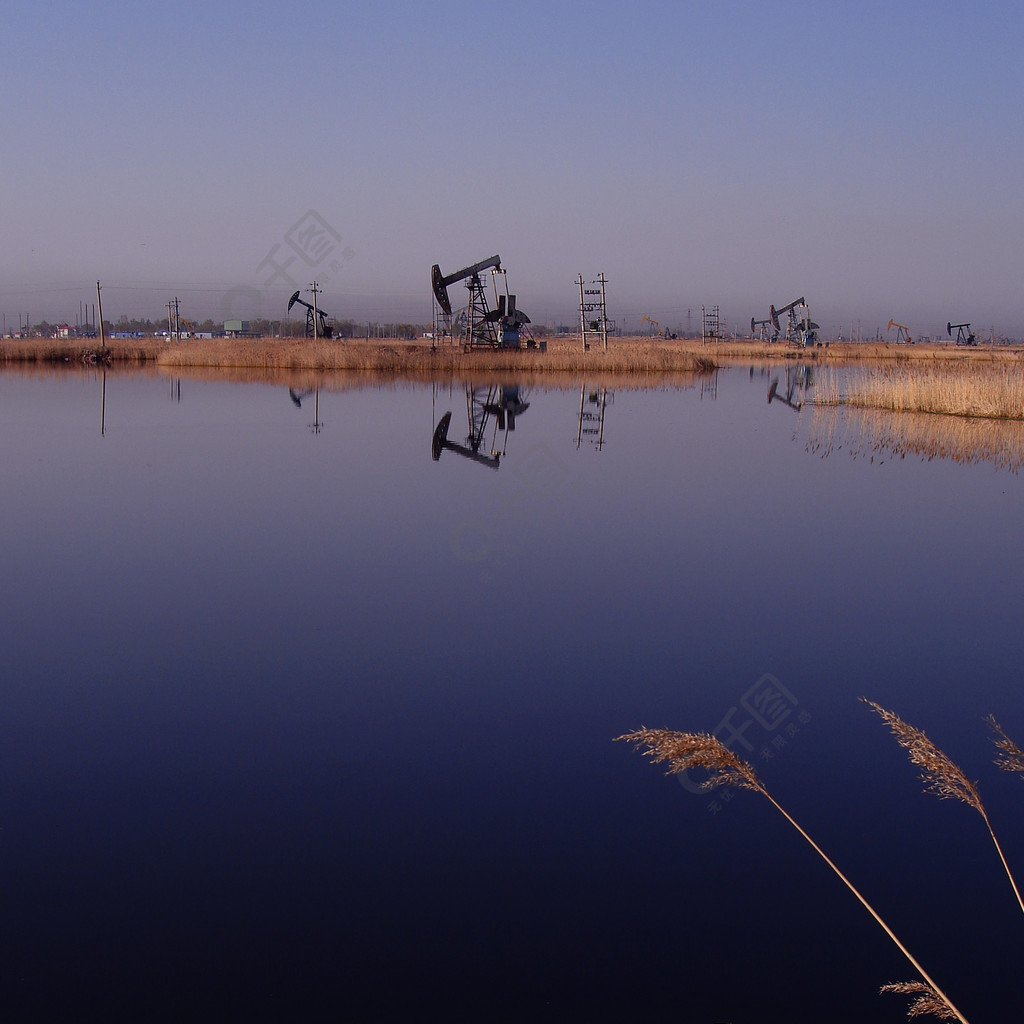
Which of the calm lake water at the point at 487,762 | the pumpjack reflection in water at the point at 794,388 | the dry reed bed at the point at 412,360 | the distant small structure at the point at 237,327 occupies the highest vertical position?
the distant small structure at the point at 237,327

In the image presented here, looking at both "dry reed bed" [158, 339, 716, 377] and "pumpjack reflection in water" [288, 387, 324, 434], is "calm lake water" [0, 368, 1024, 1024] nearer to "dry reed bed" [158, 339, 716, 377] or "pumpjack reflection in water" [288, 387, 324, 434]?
"pumpjack reflection in water" [288, 387, 324, 434]

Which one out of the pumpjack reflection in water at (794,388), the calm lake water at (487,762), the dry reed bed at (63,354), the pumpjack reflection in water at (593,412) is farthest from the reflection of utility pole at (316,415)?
the dry reed bed at (63,354)

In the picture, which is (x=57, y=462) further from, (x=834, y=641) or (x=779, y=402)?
(x=779, y=402)

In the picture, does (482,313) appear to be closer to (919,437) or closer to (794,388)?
(794,388)

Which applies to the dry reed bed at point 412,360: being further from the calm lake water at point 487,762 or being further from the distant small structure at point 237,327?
the distant small structure at point 237,327

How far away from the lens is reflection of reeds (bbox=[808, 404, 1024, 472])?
1386 centimetres

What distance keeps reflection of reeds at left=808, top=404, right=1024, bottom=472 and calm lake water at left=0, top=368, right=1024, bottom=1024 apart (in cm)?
516

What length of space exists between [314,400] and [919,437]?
42.4ft

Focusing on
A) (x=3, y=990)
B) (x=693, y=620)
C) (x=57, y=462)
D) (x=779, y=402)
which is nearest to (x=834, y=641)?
(x=693, y=620)

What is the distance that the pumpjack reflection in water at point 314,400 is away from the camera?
54.7 ft

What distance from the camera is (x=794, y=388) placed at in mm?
29281

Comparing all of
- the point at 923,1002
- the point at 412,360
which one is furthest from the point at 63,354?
the point at 923,1002

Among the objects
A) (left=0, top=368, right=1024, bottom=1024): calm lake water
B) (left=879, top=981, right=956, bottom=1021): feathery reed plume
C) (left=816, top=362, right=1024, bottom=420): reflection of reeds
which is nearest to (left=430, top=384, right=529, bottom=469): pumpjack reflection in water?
(left=0, top=368, right=1024, bottom=1024): calm lake water

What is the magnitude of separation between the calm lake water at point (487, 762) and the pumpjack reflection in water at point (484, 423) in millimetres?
4599
